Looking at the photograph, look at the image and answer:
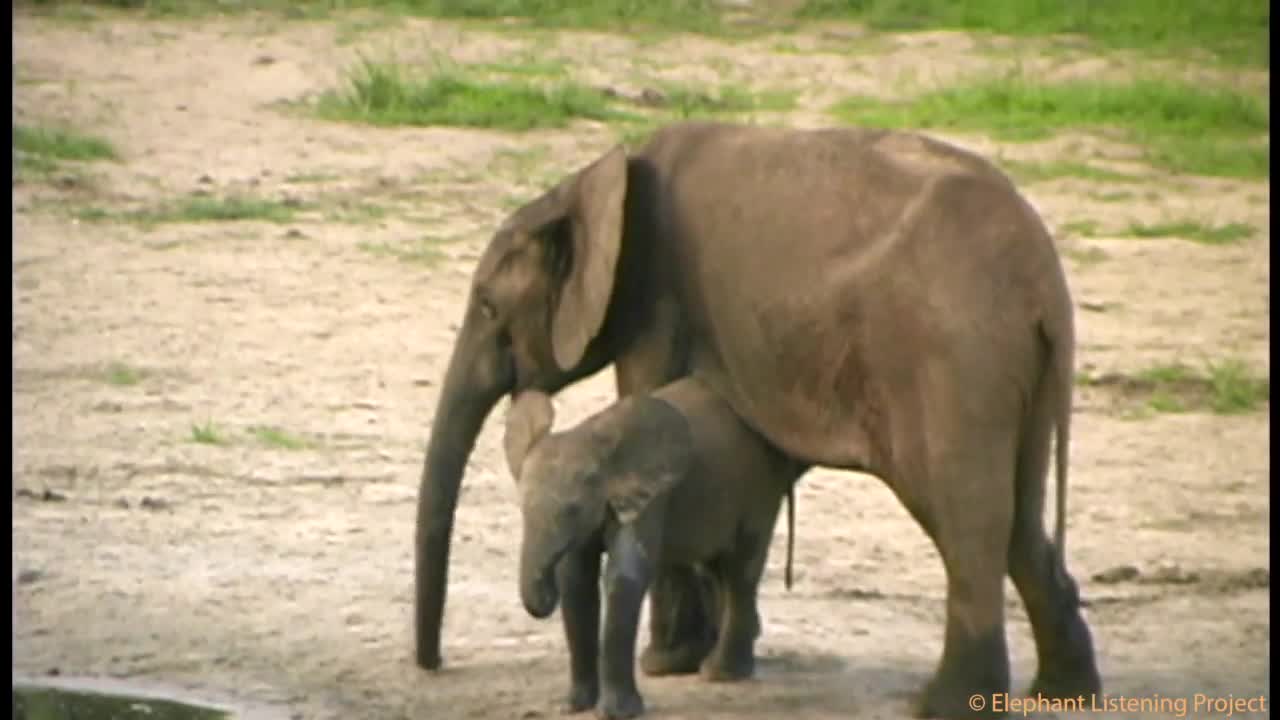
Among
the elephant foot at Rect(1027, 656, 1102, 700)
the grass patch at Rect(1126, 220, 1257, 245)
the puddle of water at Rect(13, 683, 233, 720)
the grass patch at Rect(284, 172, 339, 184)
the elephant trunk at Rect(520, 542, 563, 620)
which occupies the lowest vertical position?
the grass patch at Rect(284, 172, 339, 184)

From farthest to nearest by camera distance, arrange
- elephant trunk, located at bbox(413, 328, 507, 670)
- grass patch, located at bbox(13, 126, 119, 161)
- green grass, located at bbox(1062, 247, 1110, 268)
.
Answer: grass patch, located at bbox(13, 126, 119, 161), green grass, located at bbox(1062, 247, 1110, 268), elephant trunk, located at bbox(413, 328, 507, 670)

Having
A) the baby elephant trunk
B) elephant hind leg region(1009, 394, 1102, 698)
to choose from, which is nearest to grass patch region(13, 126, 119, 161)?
the baby elephant trunk

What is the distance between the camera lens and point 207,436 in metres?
11.1

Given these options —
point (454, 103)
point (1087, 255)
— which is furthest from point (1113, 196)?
point (454, 103)

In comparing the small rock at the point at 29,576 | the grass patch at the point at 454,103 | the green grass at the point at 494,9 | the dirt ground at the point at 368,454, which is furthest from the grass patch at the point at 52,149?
the small rock at the point at 29,576

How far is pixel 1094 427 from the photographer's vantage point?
1148 centimetres

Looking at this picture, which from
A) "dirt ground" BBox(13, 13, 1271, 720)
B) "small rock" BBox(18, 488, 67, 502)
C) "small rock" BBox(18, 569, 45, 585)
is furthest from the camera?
"small rock" BBox(18, 488, 67, 502)

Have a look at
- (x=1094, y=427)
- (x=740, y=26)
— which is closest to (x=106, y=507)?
(x=1094, y=427)

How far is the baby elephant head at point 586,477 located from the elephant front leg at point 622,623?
8 cm

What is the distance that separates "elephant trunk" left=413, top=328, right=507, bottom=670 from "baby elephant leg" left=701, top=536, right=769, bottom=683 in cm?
65

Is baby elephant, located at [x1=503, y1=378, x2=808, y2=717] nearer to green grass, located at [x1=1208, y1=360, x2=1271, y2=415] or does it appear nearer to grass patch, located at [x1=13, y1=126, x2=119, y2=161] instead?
green grass, located at [x1=1208, y1=360, x2=1271, y2=415]

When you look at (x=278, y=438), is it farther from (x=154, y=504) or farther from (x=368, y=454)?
(x=154, y=504)

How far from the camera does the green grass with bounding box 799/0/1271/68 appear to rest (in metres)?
20.0

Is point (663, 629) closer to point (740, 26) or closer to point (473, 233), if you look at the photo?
point (473, 233)
